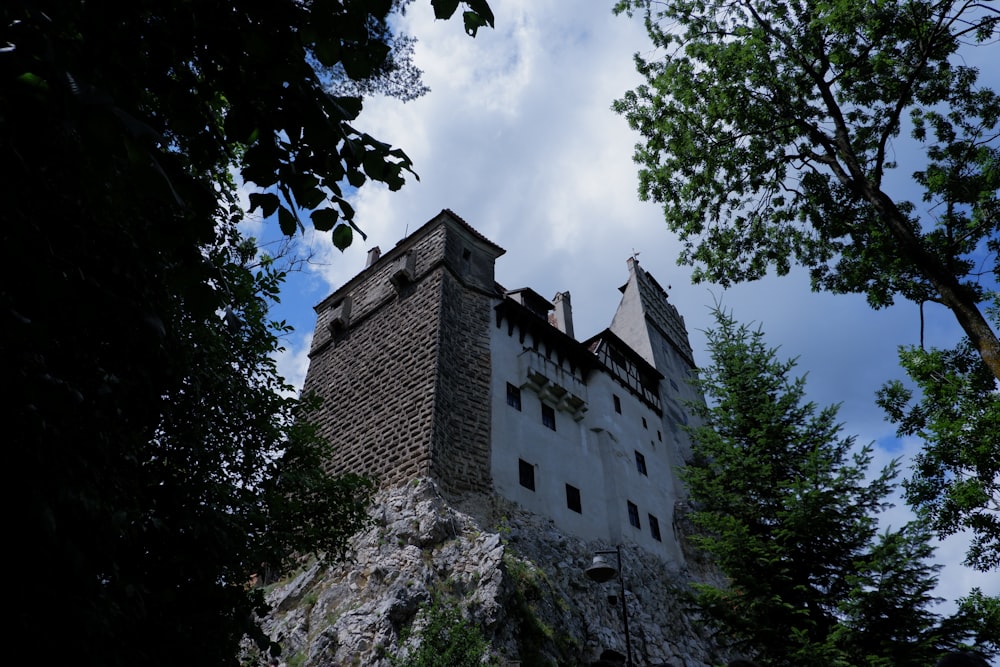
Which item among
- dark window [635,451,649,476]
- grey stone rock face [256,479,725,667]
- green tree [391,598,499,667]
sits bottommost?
green tree [391,598,499,667]

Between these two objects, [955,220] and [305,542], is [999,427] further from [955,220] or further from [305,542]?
[305,542]

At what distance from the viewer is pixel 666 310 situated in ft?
117

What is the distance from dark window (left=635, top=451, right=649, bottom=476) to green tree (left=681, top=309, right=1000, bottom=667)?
10206 millimetres

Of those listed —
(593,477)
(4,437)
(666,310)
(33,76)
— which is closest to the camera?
(33,76)

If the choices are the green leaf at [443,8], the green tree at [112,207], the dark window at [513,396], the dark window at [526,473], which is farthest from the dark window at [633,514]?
the green leaf at [443,8]

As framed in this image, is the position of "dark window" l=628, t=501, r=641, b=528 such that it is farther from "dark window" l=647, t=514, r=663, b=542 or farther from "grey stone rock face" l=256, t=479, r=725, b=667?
"grey stone rock face" l=256, t=479, r=725, b=667

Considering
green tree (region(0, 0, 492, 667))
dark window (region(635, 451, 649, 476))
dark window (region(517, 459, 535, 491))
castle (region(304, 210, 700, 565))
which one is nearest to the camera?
green tree (region(0, 0, 492, 667))

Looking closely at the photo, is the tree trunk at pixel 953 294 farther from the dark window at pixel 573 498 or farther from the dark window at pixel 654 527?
the dark window at pixel 654 527

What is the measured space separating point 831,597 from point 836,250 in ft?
20.1

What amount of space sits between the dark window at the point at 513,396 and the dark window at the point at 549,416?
1092 millimetres

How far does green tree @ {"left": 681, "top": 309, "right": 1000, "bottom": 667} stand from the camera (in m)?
9.48

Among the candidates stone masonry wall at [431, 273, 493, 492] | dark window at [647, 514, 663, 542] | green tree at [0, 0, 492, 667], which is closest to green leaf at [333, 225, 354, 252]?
green tree at [0, 0, 492, 667]

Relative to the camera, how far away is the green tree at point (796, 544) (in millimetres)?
9484

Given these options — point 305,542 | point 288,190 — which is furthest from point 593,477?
point 288,190
